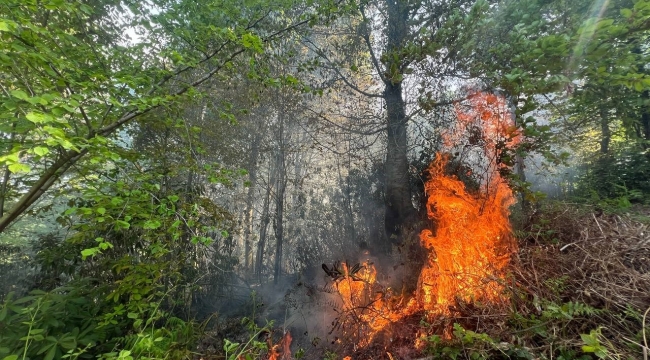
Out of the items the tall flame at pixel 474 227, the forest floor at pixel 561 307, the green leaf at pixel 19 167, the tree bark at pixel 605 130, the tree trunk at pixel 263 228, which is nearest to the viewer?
the green leaf at pixel 19 167

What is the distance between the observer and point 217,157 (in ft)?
26.0

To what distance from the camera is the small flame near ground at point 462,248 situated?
4.25 meters

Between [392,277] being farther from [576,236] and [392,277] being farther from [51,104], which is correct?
[51,104]

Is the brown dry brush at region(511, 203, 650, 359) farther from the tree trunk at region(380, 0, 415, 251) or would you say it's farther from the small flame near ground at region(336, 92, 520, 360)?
the tree trunk at region(380, 0, 415, 251)

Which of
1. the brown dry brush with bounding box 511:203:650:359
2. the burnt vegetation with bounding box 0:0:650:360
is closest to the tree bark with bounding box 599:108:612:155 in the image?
the burnt vegetation with bounding box 0:0:650:360

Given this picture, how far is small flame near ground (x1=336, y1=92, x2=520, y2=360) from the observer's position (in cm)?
425

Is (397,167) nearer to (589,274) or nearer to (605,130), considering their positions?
(589,274)

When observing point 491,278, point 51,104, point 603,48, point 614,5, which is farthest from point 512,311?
point 614,5

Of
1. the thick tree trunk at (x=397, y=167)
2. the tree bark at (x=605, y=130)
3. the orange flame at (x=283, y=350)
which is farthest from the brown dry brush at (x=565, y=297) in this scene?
the tree bark at (x=605, y=130)

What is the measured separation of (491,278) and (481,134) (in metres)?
3.03

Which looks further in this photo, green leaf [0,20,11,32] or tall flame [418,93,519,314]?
tall flame [418,93,519,314]

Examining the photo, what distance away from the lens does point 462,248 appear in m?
4.86

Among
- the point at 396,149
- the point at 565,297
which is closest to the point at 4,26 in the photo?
the point at 565,297

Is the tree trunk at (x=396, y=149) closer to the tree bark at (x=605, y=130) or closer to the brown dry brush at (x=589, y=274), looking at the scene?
the brown dry brush at (x=589, y=274)
